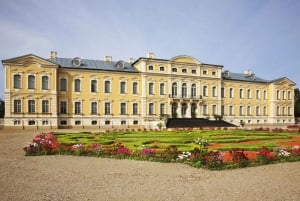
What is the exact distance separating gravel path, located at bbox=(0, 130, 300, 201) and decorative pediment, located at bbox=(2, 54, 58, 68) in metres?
24.5

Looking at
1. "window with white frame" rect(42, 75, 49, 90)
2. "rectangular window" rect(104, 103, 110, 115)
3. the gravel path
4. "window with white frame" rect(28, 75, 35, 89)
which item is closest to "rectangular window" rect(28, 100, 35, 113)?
"window with white frame" rect(28, 75, 35, 89)

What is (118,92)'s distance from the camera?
3578 centimetres

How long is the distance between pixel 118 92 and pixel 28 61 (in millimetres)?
12987

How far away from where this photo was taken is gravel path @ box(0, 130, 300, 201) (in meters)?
5.61

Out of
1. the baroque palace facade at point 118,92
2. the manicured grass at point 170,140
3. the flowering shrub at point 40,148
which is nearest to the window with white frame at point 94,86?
the baroque palace facade at point 118,92

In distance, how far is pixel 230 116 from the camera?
1703 inches

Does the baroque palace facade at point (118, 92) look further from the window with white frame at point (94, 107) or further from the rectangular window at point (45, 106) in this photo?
the rectangular window at point (45, 106)

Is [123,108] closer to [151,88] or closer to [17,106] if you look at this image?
[151,88]

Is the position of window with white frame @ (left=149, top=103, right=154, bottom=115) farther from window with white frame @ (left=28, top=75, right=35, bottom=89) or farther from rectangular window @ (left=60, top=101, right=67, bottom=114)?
window with white frame @ (left=28, top=75, right=35, bottom=89)

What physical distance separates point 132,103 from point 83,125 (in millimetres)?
8146

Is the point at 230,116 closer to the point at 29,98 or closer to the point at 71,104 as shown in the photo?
the point at 71,104

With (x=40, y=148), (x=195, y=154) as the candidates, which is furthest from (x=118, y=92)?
(x=195, y=154)

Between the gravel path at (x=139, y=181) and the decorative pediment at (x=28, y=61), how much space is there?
24520mm

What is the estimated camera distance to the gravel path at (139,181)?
221 inches
